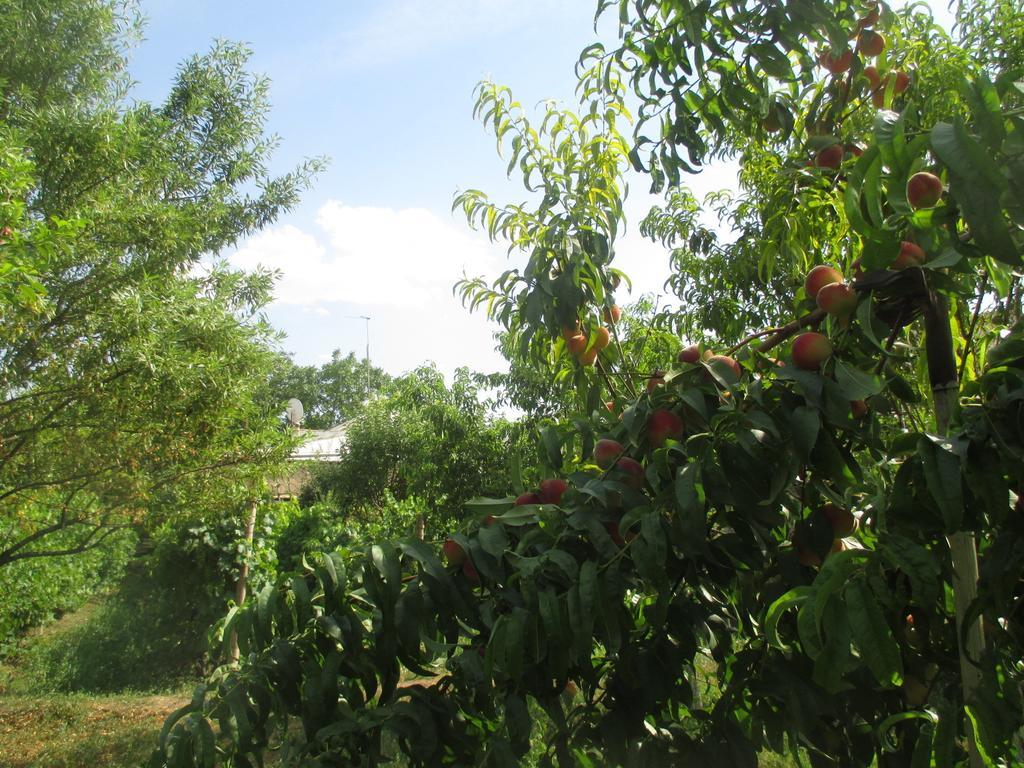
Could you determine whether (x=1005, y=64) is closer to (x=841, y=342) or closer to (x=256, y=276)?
(x=841, y=342)

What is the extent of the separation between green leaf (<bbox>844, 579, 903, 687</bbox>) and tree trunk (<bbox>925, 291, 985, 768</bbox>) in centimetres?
25

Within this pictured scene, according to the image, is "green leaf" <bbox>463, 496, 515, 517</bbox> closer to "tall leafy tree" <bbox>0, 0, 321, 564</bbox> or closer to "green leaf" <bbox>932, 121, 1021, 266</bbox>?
"green leaf" <bbox>932, 121, 1021, 266</bbox>

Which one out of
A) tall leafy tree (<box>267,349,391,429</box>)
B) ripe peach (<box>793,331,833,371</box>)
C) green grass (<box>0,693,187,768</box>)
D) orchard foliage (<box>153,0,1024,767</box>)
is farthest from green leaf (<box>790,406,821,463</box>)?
tall leafy tree (<box>267,349,391,429</box>)

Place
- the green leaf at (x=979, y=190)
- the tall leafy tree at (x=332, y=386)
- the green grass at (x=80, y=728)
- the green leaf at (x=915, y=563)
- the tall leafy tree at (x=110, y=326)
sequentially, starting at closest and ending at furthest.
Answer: the green leaf at (x=979, y=190), the green leaf at (x=915, y=563), the tall leafy tree at (x=110, y=326), the green grass at (x=80, y=728), the tall leafy tree at (x=332, y=386)

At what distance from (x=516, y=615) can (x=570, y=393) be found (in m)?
1.89

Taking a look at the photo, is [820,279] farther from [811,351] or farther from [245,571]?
[245,571]

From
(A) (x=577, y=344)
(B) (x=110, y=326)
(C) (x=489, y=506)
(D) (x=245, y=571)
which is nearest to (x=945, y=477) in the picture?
(C) (x=489, y=506)

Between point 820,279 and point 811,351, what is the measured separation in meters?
0.27

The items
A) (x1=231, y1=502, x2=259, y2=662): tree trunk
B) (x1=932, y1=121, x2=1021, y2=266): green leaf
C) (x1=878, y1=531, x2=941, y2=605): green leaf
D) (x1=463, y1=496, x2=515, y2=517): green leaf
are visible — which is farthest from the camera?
(x1=231, y1=502, x2=259, y2=662): tree trunk

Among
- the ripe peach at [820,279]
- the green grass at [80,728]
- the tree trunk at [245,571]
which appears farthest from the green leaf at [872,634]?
the tree trunk at [245,571]

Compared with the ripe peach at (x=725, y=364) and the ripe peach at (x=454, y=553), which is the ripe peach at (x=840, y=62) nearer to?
the ripe peach at (x=725, y=364)

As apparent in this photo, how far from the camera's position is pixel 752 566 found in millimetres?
1046

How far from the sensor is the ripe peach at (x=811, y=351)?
105 cm

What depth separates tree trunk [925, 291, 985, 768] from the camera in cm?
93
